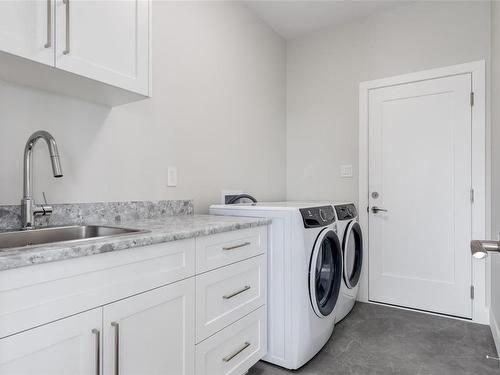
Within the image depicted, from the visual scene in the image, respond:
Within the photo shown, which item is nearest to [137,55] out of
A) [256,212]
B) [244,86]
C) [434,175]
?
[256,212]

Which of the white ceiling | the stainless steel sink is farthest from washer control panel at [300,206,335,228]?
the white ceiling

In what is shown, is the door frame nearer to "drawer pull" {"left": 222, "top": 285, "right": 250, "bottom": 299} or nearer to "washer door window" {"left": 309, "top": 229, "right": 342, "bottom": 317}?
"washer door window" {"left": 309, "top": 229, "right": 342, "bottom": 317}

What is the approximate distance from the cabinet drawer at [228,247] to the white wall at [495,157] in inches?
57.4

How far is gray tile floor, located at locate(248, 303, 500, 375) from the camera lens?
177cm

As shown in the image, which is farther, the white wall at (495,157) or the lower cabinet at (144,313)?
the white wall at (495,157)

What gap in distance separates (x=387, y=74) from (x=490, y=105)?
0.83 m

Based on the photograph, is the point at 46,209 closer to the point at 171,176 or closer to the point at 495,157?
the point at 171,176

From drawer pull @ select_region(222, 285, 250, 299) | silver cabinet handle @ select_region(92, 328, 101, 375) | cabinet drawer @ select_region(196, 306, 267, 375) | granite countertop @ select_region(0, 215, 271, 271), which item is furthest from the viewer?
drawer pull @ select_region(222, 285, 250, 299)

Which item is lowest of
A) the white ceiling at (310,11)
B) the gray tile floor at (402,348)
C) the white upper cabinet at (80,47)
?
the gray tile floor at (402,348)

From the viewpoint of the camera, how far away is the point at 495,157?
209 cm

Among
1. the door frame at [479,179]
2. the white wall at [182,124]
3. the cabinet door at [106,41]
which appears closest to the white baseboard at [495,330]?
the door frame at [479,179]

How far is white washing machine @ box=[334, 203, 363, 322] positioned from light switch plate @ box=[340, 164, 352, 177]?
511 mm

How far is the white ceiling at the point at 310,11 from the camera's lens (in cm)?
268

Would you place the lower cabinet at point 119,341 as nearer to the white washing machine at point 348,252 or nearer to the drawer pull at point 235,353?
the drawer pull at point 235,353
